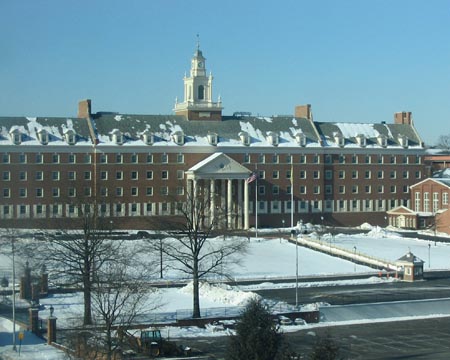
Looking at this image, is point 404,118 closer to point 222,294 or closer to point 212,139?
point 212,139

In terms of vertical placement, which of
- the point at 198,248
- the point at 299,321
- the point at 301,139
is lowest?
the point at 299,321

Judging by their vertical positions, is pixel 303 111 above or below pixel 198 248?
above

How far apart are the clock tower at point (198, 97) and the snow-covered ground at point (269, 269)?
14997 millimetres

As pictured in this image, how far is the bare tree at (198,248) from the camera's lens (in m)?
48.4

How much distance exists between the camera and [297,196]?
315 ft

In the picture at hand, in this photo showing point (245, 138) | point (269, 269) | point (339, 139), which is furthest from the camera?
point (339, 139)

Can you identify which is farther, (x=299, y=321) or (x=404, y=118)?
(x=404, y=118)

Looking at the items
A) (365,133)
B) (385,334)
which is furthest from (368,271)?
(365,133)

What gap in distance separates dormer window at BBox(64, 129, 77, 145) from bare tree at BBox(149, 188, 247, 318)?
14032 millimetres

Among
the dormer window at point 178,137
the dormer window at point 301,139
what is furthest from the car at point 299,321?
the dormer window at point 301,139

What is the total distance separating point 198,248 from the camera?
49312 mm

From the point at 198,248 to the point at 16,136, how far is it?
39283mm

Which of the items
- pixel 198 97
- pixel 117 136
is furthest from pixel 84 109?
pixel 198 97

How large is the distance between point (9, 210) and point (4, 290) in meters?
32.7
